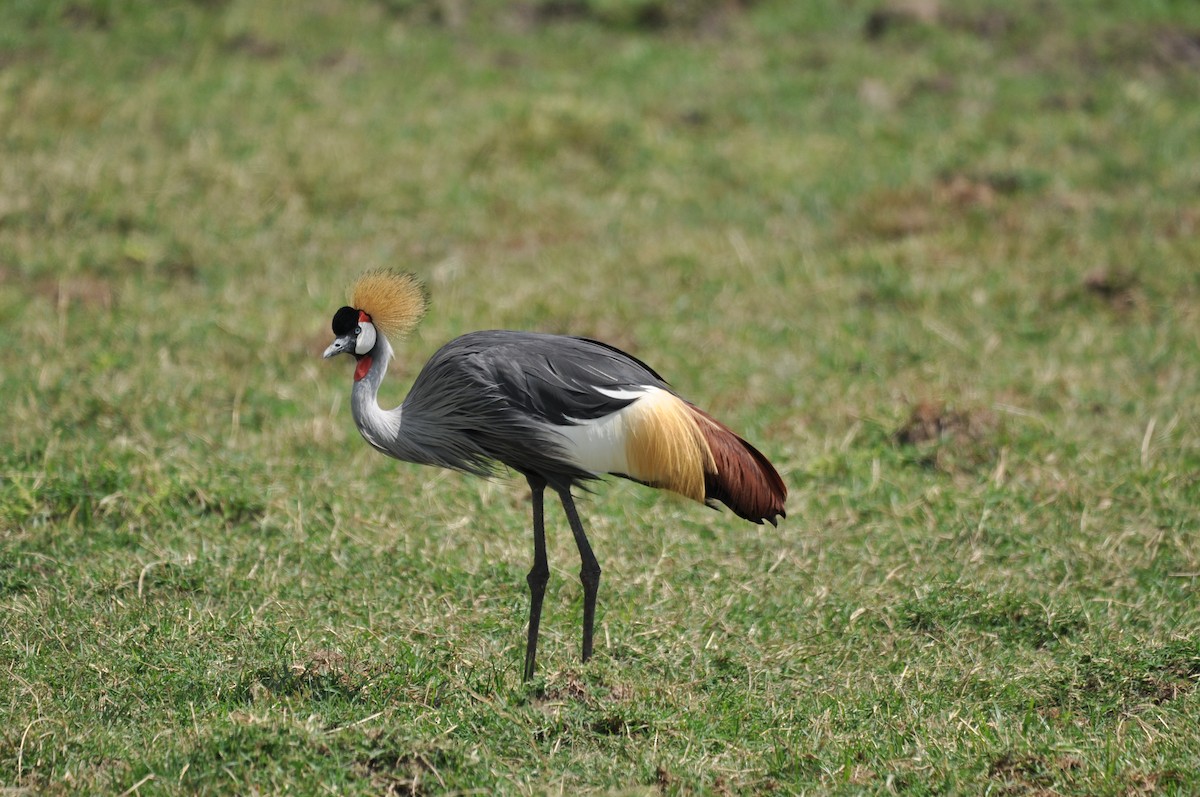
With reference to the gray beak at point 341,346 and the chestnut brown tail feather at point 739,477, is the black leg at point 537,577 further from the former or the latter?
the gray beak at point 341,346

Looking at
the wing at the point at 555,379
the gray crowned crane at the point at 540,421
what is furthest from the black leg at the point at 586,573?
the wing at the point at 555,379

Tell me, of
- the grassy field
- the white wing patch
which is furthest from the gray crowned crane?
the grassy field

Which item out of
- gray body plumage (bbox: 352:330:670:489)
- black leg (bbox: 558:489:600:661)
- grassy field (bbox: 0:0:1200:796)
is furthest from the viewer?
black leg (bbox: 558:489:600:661)

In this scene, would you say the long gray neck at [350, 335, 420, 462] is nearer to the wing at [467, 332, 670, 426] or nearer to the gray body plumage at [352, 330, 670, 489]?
the gray body plumage at [352, 330, 670, 489]

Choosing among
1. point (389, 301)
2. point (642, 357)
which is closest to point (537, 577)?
point (389, 301)

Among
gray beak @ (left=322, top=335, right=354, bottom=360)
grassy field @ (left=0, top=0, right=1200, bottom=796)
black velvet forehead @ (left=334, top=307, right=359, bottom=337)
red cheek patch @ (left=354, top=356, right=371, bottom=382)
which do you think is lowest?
grassy field @ (left=0, top=0, right=1200, bottom=796)

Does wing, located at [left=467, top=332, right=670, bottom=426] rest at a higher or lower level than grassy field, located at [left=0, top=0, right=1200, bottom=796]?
higher

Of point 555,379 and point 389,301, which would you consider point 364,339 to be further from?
point 555,379

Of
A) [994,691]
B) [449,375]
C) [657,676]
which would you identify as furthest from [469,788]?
[994,691]

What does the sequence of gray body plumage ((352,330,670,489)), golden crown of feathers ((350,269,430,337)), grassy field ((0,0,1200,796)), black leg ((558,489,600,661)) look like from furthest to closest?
golden crown of feathers ((350,269,430,337)), black leg ((558,489,600,661)), gray body plumage ((352,330,670,489)), grassy field ((0,0,1200,796))

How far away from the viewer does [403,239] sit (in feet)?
29.5

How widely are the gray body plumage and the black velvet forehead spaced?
12 cm

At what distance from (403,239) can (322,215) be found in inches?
26.4

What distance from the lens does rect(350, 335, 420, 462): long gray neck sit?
4.49 meters
